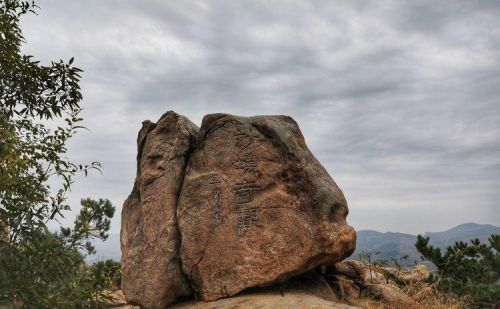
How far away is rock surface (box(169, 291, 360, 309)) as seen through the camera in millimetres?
11148

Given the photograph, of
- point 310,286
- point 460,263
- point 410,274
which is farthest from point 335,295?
point 460,263

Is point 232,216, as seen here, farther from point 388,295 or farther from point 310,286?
point 388,295

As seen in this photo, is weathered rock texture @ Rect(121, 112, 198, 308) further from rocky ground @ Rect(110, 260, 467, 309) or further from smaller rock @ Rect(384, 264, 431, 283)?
smaller rock @ Rect(384, 264, 431, 283)

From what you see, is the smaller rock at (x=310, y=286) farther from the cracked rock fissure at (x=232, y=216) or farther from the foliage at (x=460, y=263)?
the foliage at (x=460, y=263)

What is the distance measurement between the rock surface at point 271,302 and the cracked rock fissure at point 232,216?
306mm

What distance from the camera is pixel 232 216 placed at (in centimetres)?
1252

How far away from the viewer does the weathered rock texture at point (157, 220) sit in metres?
13.1

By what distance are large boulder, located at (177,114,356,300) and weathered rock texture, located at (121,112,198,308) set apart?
542 mm

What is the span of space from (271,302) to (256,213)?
234 cm

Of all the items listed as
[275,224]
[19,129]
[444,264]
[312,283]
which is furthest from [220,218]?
[444,264]

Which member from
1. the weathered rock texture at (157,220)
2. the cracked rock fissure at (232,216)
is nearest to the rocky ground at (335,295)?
the cracked rock fissure at (232,216)

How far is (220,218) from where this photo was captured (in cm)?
1259

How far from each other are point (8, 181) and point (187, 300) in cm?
772

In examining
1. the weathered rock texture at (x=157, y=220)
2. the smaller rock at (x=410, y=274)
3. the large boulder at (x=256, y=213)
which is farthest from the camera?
the smaller rock at (x=410, y=274)
